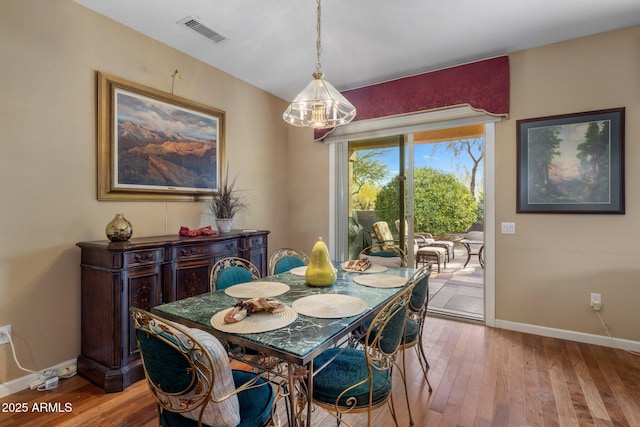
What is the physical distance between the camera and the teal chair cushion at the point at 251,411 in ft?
3.76

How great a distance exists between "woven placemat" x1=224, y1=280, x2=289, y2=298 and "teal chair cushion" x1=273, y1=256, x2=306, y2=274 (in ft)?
1.75

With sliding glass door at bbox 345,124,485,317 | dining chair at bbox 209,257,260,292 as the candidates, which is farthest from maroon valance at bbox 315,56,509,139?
dining chair at bbox 209,257,260,292

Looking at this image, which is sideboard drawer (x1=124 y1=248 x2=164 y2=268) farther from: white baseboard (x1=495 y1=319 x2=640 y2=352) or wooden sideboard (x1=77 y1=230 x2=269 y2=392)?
white baseboard (x1=495 y1=319 x2=640 y2=352)

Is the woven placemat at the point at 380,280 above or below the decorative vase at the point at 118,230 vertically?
below

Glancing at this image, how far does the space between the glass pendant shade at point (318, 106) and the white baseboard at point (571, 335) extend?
8.76ft

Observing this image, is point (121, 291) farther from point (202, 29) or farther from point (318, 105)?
point (202, 29)

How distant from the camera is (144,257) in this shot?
2303 mm

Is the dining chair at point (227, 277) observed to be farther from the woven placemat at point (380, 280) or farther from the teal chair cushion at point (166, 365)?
the teal chair cushion at point (166, 365)

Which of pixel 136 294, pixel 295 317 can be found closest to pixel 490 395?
pixel 295 317

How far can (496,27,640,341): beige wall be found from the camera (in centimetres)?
268

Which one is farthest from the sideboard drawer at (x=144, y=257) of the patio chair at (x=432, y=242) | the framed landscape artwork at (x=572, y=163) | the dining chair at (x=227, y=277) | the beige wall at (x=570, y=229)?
the patio chair at (x=432, y=242)

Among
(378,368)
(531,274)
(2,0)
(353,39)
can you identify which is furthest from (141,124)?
(531,274)

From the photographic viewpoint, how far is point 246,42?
2926 millimetres

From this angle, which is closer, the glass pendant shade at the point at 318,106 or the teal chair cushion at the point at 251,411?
the teal chair cushion at the point at 251,411
